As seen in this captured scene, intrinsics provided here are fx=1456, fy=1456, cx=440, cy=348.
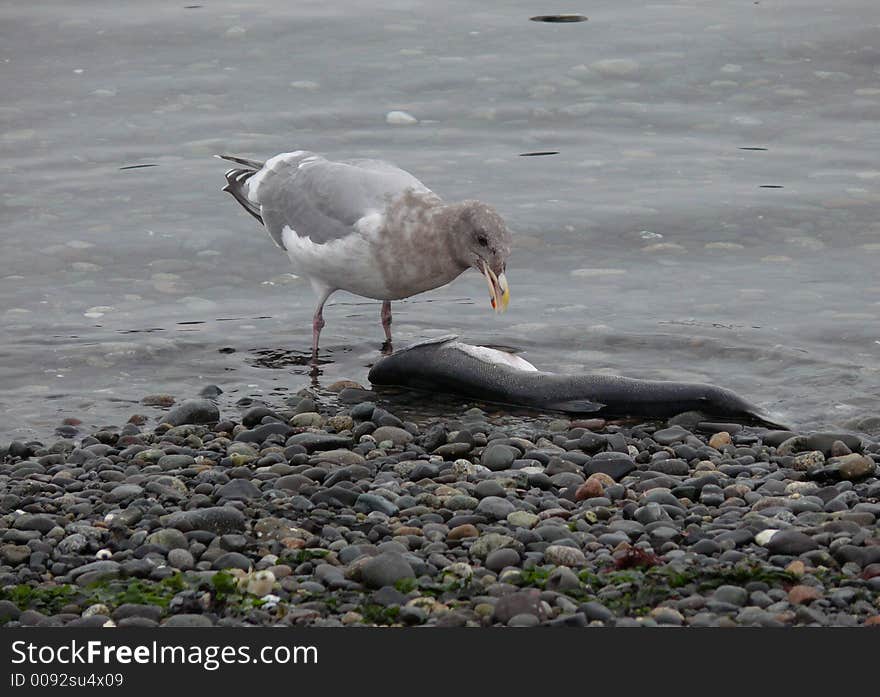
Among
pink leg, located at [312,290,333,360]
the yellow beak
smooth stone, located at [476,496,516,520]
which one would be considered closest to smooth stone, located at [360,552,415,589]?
smooth stone, located at [476,496,516,520]

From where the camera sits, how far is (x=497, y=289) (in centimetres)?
827

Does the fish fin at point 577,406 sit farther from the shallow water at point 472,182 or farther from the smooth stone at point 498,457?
the shallow water at point 472,182

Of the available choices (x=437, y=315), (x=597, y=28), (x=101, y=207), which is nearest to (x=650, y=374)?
(x=437, y=315)

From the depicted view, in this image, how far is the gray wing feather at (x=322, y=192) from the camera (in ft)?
28.7

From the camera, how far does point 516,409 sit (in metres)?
7.98

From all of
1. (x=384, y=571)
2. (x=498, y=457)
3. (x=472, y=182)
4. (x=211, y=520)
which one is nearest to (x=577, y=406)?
(x=498, y=457)

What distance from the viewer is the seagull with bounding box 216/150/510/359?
8320 millimetres

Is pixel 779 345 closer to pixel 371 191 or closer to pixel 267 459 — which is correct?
pixel 371 191

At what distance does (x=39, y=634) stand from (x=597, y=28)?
13.1 m

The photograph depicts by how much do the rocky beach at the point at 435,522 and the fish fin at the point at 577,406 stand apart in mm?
93

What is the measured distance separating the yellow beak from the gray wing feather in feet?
2.60

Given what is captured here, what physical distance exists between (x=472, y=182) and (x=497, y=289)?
4.47 meters

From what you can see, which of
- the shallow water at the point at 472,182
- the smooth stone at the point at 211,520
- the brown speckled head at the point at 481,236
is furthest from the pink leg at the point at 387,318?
the smooth stone at the point at 211,520

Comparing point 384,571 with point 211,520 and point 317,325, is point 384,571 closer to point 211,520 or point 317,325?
point 211,520
